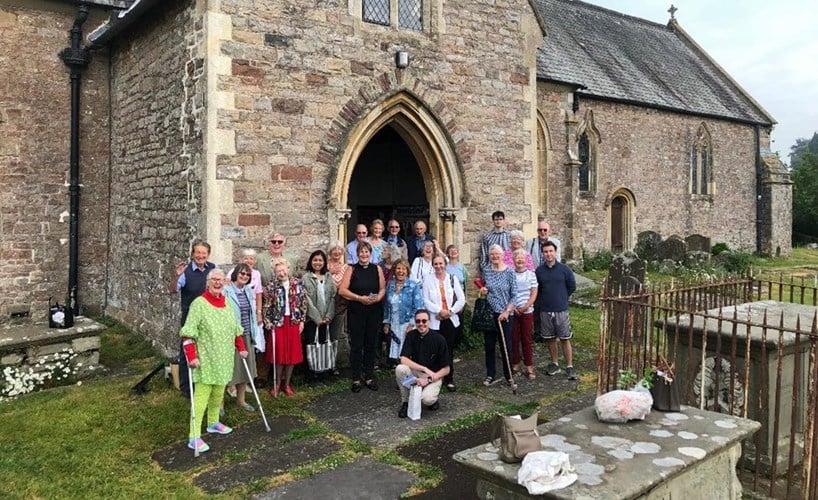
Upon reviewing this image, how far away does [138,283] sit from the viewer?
10094mm

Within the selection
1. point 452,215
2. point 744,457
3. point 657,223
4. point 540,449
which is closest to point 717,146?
point 657,223

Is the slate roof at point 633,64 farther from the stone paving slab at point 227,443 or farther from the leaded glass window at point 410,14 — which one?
the stone paving slab at point 227,443

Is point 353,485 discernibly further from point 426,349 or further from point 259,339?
point 259,339

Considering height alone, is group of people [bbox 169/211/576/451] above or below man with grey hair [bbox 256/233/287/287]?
below

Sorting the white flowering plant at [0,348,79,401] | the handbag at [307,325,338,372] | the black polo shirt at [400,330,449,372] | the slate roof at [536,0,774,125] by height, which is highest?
the slate roof at [536,0,774,125]

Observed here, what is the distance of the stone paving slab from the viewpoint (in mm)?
5543

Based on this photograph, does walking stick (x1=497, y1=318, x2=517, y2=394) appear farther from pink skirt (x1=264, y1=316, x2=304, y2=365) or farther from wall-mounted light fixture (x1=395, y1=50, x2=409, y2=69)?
wall-mounted light fixture (x1=395, y1=50, x2=409, y2=69)

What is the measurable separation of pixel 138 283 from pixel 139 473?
5442 millimetres

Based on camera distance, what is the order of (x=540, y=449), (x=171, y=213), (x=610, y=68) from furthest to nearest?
1. (x=610, y=68)
2. (x=171, y=213)
3. (x=540, y=449)

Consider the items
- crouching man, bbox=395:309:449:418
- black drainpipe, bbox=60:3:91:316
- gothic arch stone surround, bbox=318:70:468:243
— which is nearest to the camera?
crouching man, bbox=395:309:449:418

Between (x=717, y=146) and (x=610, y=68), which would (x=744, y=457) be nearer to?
(x=610, y=68)

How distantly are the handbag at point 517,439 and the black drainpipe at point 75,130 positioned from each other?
389 inches

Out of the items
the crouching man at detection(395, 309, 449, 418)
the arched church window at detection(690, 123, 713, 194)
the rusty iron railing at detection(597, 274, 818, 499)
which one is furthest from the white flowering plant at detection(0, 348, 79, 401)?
the arched church window at detection(690, 123, 713, 194)

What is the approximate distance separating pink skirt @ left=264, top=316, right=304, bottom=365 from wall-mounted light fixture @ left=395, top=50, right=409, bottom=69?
4.18 m
